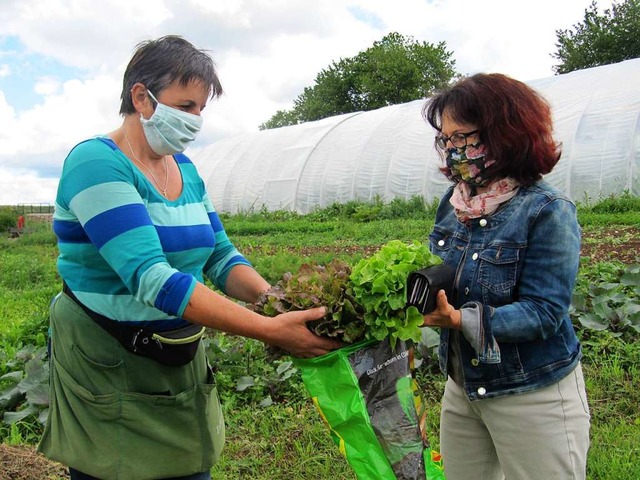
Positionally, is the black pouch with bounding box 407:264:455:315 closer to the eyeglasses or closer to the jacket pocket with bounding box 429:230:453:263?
the jacket pocket with bounding box 429:230:453:263

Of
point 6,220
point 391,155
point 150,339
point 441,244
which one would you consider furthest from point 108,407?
point 6,220

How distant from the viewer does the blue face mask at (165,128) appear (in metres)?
2.10

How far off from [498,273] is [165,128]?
119 centimetres

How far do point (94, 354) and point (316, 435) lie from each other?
1.98 m

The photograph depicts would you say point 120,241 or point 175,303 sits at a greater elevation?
point 120,241

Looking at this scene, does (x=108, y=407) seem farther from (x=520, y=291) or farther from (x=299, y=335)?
(x=520, y=291)

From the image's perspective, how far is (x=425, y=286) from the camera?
195 centimetres

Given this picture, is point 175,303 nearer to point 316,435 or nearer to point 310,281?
point 310,281

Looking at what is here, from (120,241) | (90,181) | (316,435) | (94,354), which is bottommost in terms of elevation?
(316,435)

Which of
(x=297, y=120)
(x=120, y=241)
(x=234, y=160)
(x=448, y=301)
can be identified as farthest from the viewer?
(x=297, y=120)

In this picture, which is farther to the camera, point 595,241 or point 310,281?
point 595,241

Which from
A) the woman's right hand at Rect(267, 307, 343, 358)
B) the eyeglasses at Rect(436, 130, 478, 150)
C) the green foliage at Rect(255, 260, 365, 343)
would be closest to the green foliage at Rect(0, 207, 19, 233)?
the green foliage at Rect(255, 260, 365, 343)

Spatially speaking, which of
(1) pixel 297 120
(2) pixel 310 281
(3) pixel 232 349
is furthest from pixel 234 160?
(1) pixel 297 120

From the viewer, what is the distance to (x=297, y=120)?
4428 cm
